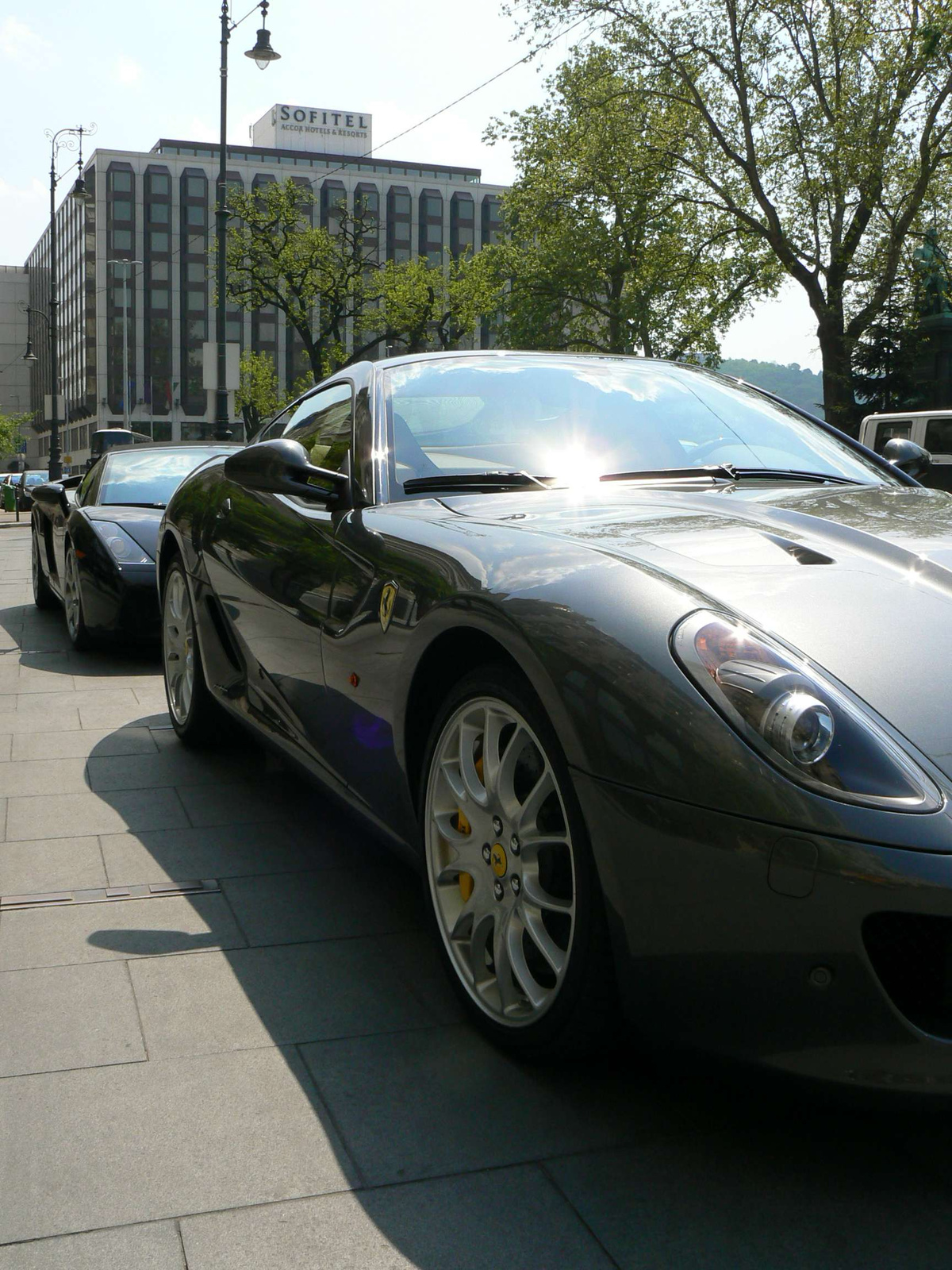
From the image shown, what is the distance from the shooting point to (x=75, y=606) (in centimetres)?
791

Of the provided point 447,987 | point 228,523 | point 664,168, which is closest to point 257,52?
point 664,168

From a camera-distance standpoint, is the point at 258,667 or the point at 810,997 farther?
the point at 258,667

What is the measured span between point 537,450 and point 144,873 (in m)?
1.58

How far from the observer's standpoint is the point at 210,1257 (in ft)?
6.05

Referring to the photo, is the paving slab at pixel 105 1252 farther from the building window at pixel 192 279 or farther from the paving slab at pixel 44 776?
the building window at pixel 192 279

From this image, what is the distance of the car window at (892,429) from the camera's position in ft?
63.8

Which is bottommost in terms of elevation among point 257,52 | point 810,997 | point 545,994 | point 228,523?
point 545,994

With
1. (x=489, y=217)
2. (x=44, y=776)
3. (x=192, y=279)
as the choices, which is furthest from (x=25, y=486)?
(x=489, y=217)

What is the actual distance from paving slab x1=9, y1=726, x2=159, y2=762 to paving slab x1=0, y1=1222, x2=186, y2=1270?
11.3ft

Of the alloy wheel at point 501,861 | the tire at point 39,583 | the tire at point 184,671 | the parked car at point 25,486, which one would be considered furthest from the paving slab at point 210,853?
the parked car at point 25,486

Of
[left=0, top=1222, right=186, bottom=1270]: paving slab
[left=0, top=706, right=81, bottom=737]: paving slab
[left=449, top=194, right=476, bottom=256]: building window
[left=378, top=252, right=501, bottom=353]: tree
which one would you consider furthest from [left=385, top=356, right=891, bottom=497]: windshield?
[left=449, top=194, right=476, bottom=256]: building window

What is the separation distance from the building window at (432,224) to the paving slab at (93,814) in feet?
290

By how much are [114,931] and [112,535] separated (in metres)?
4.82

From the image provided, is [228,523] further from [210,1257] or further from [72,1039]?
[210,1257]
